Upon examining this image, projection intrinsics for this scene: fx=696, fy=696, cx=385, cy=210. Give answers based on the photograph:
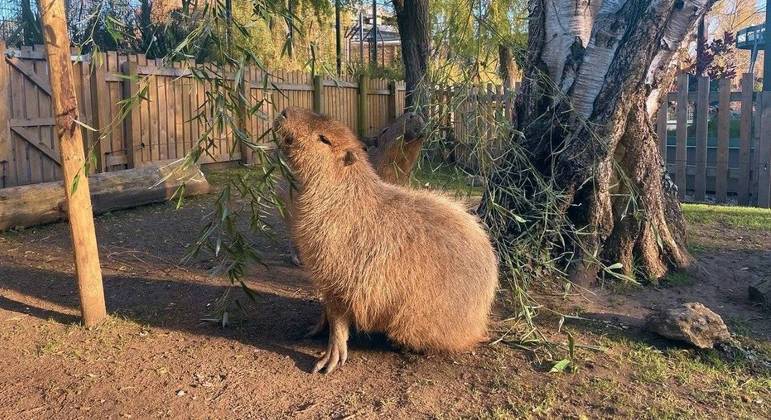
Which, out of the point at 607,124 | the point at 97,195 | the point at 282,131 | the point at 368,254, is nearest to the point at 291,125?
the point at 282,131

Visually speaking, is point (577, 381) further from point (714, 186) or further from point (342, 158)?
point (714, 186)

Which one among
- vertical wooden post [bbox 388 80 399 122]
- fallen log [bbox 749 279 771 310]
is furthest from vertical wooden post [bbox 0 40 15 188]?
vertical wooden post [bbox 388 80 399 122]

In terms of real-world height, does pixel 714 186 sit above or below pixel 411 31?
below

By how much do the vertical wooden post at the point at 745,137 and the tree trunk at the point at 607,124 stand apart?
485cm

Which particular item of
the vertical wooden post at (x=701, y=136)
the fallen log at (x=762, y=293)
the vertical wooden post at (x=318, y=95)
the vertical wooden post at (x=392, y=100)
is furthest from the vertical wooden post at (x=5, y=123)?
the vertical wooden post at (x=392, y=100)

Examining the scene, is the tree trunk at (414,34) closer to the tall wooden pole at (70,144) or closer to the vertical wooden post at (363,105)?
the vertical wooden post at (363,105)

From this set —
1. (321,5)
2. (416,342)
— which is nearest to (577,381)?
(416,342)

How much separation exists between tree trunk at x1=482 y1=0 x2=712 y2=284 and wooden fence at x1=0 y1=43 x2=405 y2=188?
2.30 meters

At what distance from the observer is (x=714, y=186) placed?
9633 mm

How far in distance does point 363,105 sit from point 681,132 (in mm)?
7458

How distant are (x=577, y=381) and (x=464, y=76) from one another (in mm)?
1775

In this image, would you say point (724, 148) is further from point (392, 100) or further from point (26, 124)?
point (26, 124)

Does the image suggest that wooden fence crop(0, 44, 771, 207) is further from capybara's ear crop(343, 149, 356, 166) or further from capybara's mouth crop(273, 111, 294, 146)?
capybara's ear crop(343, 149, 356, 166)

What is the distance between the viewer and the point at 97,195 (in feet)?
24.2
